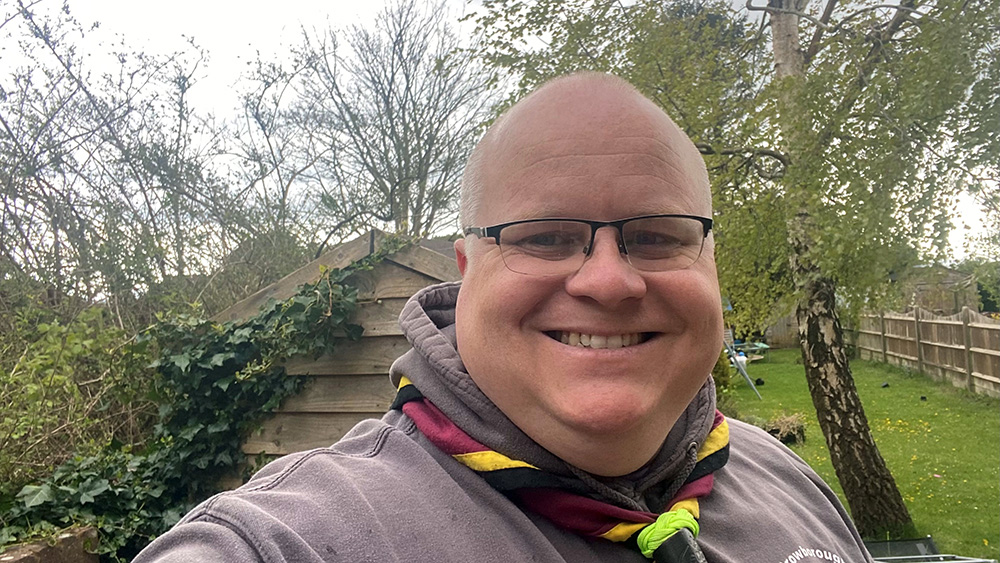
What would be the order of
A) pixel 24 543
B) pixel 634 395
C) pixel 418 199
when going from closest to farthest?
1. pixel 634 395
2. pixel 24 543
3. pixel 418 199

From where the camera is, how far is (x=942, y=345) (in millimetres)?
7477

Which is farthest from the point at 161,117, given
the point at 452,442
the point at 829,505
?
the point at 829,505

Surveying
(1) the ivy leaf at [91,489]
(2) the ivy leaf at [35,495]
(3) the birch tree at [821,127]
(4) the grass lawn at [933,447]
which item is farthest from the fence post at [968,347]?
(2) the ivy leaf at [35,495]

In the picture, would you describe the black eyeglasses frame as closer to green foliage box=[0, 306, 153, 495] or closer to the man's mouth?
the man's mouth

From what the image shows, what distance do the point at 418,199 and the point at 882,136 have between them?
2.75 meters

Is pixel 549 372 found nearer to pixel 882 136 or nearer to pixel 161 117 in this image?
pixel 882 136

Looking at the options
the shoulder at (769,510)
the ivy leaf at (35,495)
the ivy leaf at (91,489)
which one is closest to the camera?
the shoulder at (769,510)

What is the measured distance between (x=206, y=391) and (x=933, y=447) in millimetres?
6126

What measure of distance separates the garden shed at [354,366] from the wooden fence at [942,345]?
14.8ft

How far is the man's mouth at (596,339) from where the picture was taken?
88cm

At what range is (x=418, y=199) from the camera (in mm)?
4203

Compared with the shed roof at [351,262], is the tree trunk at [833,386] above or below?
below

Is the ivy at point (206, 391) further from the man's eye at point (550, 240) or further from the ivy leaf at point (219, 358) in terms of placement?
the man's eye at point (550, 240)

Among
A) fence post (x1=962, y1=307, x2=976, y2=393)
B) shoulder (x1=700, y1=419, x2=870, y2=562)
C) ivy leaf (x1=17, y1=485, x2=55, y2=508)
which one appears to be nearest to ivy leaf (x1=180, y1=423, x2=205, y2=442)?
ivy leaf (x1=17, y1=485, x2=55, y2=508)
